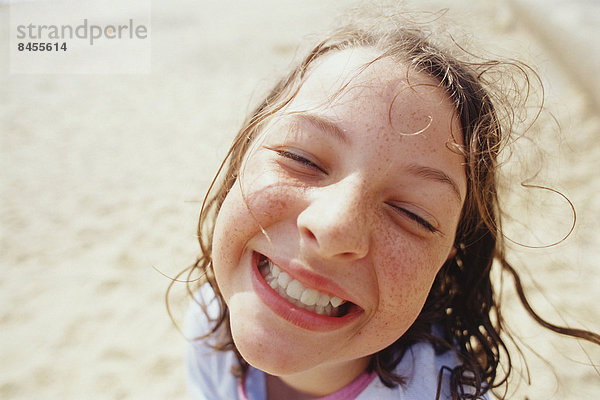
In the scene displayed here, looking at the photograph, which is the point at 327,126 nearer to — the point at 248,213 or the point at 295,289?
the point at 248,213

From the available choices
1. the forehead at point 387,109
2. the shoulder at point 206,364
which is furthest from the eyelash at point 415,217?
the shoulder at point 206,364

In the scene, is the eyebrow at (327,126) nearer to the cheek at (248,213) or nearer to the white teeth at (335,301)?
the cheek at (248,213)

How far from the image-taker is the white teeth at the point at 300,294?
1203mm

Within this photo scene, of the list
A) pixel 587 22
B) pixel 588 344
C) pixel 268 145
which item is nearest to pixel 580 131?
pixel 587 22

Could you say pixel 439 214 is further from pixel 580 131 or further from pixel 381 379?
pixel 580 131

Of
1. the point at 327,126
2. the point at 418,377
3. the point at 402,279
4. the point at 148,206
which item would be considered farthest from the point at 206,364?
the point at 148,206

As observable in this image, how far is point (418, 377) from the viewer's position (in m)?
1.57

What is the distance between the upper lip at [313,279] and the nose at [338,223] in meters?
0.06

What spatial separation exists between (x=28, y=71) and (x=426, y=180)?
310 inches

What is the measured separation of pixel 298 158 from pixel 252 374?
0.91 meters

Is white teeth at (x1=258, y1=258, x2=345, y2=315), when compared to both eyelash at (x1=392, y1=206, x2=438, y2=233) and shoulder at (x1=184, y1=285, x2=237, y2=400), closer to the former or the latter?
eyelash at (x1=392, y1=206, x2=438, y2=233)

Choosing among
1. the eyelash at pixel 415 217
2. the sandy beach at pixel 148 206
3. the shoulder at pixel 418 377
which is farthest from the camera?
the sandy beach at pixel 148 206

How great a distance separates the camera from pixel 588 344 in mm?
2705

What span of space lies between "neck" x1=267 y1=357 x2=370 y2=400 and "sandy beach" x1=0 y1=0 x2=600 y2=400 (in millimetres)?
1004
